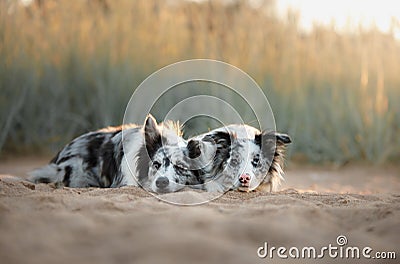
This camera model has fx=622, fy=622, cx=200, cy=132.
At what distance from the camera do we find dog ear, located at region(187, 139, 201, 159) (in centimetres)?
511

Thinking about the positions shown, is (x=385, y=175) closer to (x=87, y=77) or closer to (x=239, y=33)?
(x=239, y=33)

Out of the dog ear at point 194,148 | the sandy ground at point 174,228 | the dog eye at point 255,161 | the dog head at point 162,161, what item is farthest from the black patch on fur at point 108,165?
the sandy ground at point 174,228

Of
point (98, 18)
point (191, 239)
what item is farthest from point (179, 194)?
point (98, 18)

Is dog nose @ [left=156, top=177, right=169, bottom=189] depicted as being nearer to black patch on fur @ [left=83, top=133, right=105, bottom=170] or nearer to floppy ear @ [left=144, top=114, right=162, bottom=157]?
floppy ear @ [left=144, top=114, right=162, bottom=157]

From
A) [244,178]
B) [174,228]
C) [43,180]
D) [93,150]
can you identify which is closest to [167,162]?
[244,178]

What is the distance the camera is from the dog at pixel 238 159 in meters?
5.12

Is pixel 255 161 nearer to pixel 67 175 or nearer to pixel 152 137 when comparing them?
pixel 152 137

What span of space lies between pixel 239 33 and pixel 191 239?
7.86 m

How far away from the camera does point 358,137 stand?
938cm

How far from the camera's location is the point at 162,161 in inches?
203

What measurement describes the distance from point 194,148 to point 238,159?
42 cm

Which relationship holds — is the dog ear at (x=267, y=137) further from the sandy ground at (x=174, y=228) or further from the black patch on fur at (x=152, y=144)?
the sandy ground at (x=174, y=228)

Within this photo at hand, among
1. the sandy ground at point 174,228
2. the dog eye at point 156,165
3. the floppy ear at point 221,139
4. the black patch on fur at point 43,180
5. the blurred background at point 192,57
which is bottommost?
the sandy ground at point 174,228

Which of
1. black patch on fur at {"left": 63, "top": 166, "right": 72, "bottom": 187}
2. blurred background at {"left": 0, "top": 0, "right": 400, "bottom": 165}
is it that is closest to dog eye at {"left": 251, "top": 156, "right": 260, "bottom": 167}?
black patch on fur at {"left": 63, "top": 166, "right": 72, "bottom": 187}
